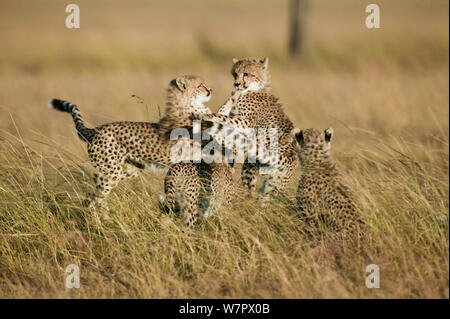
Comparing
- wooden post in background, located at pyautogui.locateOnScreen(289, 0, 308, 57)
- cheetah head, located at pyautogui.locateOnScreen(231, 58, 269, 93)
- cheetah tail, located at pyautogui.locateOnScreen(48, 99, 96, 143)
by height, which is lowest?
cheetah tail, located at pyautogui.locateOnScreen(48, 99, 96, 143)

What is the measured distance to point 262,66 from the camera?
200 inches

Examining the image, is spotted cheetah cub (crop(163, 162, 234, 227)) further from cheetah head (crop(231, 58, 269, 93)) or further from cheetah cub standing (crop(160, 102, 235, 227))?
cheetah head (crop(231, 58, 269, 93))

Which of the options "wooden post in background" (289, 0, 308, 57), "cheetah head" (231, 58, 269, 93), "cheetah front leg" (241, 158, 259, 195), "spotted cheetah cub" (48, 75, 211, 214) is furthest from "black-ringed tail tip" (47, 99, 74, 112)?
"wooden post in background" (289, 0, 308, 57)

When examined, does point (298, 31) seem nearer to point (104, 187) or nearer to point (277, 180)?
point (277, 180)

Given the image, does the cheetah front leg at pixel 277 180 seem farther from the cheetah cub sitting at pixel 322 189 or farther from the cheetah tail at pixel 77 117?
the cheetah tail at pixel 77 117

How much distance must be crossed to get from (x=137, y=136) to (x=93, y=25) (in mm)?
21471

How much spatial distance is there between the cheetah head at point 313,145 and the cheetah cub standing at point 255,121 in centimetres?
24

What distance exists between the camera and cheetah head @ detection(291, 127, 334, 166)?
14.0 feet

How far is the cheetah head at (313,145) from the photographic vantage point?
4266 millimetres

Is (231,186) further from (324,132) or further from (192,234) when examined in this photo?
(324,132)

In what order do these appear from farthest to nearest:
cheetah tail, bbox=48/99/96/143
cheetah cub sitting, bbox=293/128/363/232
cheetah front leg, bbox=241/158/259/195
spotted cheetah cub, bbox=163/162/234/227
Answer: cheetah front leg, bbox=241/158/259/195, cheetah tail, bbox=48/99/96/143, spotted cheetah cub, bbox=163/162/234/227, cheetah cub sitting, bbox=293/128/363/232

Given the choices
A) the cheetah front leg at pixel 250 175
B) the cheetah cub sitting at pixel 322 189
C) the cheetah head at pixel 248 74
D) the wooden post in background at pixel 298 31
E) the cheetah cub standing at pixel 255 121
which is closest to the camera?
the cheetah cub sitting at pixel 322 189

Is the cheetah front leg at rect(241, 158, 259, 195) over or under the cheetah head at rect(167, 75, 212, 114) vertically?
under

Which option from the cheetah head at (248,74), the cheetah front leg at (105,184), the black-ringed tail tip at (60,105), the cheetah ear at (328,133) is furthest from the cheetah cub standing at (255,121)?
the black-ringed tail tip at (60,105)
